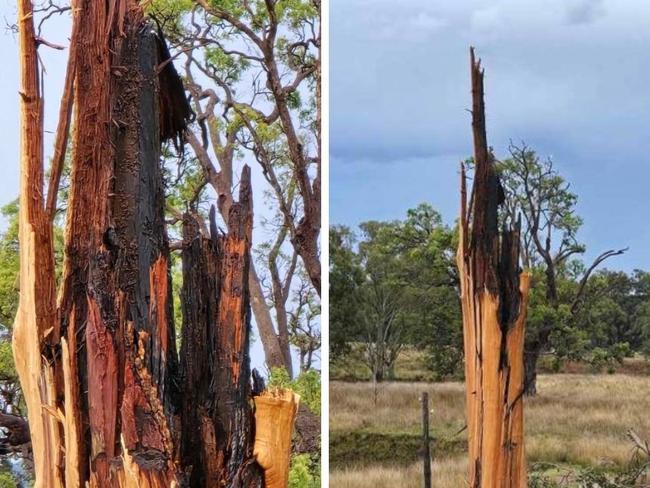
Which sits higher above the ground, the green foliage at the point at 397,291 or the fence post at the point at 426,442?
the green foliage at the point at 397,291

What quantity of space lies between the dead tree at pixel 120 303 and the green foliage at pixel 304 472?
1.39 m

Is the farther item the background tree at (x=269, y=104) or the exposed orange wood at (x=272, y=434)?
the background tree at (x=269, y=104)

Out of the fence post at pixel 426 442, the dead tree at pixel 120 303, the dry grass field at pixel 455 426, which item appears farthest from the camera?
the fence post at pixel 426 442

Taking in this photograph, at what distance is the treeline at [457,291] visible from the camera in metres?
4.85

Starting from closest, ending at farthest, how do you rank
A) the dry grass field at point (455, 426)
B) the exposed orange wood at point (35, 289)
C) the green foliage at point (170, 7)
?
the exposed orange wood at point (35, 289), the green foliage at point (170, 7), the dry grass field at point (455, 426)

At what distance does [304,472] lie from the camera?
4465 mm

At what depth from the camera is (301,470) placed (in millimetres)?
4461

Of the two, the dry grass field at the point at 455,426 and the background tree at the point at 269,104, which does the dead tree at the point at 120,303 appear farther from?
the dry grass field at the point at 455,426

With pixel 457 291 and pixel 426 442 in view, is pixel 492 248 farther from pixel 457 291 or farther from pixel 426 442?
pixel 426 442

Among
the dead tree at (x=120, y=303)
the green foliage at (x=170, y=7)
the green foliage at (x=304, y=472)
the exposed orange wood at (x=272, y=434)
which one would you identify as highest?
the green foliage at (x=170, y=7)

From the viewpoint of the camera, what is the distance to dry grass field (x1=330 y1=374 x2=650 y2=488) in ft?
15.8

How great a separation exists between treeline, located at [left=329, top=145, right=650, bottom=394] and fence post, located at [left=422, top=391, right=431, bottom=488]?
0.13 m

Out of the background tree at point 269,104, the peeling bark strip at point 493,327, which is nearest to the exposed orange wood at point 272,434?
the peeling bark strip at point 493,327

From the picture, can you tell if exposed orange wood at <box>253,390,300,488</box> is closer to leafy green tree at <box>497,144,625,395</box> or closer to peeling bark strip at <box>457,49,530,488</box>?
peeling bark strip at <box>457,49,530,488</box>
